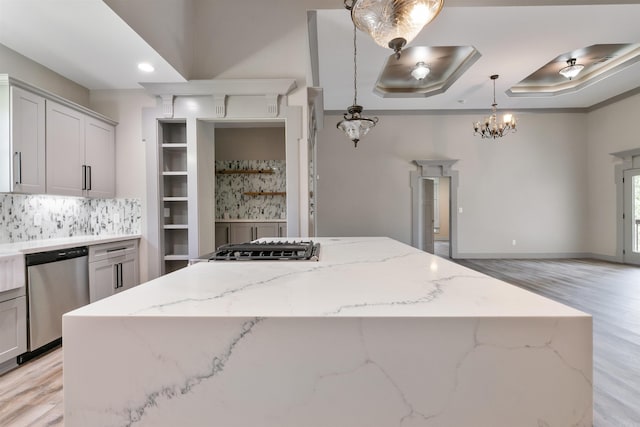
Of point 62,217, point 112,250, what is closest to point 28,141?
point 62,217

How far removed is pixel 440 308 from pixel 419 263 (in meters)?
0.63

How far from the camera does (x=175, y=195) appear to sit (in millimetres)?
3814

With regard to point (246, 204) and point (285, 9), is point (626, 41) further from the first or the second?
point (246, 204)

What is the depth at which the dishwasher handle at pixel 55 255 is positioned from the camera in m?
2.31

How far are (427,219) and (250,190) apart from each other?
4.17m

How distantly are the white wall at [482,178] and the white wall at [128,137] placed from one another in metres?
3.97

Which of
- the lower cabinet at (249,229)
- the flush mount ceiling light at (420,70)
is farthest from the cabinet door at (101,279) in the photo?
the flush mount ceiling light at (420,70)

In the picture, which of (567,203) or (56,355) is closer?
(56,355)

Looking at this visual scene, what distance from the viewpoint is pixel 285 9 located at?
10.8ft

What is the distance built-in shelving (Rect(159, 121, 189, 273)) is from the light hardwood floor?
1.44 metres

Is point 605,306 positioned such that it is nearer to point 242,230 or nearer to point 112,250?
point 242,230

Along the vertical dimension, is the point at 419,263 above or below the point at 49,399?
above

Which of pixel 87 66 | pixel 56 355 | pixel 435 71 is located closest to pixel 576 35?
pixel 435 71

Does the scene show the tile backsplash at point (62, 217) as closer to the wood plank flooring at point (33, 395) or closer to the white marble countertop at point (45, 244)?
the white marble countertop at point (45, 244)
